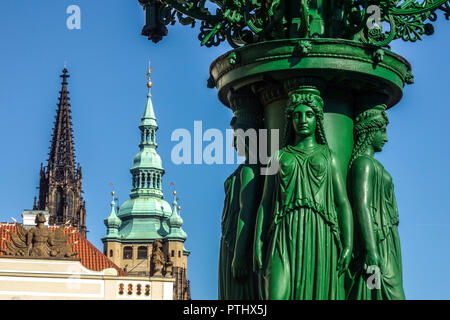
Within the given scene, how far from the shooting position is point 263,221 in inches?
274

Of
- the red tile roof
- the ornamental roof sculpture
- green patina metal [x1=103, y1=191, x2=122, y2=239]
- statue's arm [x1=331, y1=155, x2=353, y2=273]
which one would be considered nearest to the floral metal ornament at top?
statue's arm [x1=331, y1=155, x2=353, y2=273]

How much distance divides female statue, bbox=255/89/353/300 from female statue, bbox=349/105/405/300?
0.36 ft

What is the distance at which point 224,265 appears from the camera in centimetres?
727

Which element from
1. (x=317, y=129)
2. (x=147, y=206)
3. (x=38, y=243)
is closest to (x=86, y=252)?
(x=38, y=243)

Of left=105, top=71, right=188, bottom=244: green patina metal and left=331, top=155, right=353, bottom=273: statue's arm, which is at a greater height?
left=105, top=71, right=188, bottom=244: green patina metal

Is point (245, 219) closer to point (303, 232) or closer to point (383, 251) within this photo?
point (303, 232)

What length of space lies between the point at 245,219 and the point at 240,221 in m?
0.03

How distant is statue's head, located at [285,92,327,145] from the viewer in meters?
6.99

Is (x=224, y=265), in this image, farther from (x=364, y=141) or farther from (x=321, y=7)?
(x=321, y=7)

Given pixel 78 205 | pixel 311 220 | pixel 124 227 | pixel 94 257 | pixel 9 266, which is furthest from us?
pixel 124 227

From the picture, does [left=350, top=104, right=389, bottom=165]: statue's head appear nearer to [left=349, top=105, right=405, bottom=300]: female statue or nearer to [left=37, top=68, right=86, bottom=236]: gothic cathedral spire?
[left=349, top=105, right=405, bottom=300]: female statue

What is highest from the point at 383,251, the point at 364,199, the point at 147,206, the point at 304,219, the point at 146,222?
the point at 147,206
